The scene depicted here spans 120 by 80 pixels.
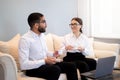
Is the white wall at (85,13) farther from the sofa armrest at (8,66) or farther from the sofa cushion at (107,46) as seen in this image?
the sofa armrest at (8,66)

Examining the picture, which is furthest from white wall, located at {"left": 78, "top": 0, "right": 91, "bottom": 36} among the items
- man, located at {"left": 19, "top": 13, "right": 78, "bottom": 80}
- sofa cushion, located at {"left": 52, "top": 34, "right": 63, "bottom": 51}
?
man, located at {"left": 19, "top": 13, "right": 78, "bottom": 80}

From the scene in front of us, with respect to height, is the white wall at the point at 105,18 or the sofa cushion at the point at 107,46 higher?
the white wall at the point at 105,18

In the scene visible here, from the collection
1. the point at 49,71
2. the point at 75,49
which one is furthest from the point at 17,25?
the point at 49,71

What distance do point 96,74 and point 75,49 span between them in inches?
43.1

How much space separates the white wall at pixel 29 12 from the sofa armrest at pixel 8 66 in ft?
3.35

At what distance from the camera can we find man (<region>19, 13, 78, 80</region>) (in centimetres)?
278

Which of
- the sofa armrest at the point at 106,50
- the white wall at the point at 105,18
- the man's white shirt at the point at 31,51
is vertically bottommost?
the sofa armrest at the point at 106,50

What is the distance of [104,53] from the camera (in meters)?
3.82

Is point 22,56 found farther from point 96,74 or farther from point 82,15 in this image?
point 82,15

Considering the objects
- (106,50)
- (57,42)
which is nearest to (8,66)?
(57,42)

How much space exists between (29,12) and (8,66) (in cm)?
148

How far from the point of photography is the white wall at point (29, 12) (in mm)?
3557

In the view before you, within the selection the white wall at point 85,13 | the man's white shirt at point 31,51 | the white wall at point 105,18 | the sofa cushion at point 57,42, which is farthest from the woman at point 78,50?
the white wall at point 85,13

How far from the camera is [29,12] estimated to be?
3.85 metres
